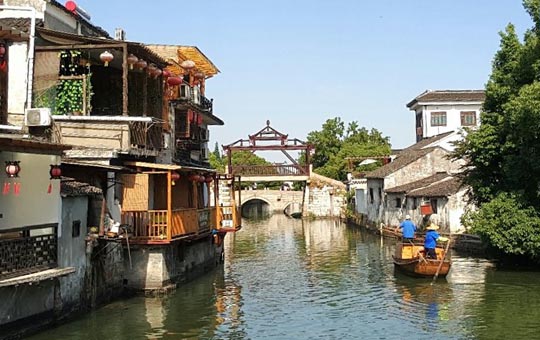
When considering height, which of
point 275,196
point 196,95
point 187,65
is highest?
point 187,65

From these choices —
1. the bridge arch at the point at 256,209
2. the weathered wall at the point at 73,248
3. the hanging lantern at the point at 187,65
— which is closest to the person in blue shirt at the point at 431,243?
the hanging lantern at the point at 187,65

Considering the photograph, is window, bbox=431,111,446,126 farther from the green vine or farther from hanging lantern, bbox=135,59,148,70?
the green vine

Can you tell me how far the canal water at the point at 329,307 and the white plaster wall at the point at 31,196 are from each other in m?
2.47

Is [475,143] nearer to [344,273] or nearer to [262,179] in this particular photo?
[344,273]

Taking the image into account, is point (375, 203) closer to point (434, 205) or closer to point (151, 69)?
point (434, 205)

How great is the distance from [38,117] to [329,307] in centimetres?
912

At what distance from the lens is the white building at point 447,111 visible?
57062 millimetres

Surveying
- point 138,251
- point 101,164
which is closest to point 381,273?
point 138,251

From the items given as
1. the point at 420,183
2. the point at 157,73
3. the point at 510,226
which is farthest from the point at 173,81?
the point at 420,183

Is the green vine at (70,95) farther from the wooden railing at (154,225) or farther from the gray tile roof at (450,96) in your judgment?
the gray tile roof at (450,96)

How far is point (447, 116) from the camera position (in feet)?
188

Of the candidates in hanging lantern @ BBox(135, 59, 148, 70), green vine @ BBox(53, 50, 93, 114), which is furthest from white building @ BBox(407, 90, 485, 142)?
green vine @ BBox(53, 50, 93, 114)

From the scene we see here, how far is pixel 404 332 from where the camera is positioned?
14789mm

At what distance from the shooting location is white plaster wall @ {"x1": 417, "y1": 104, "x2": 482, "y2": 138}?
187 ft
